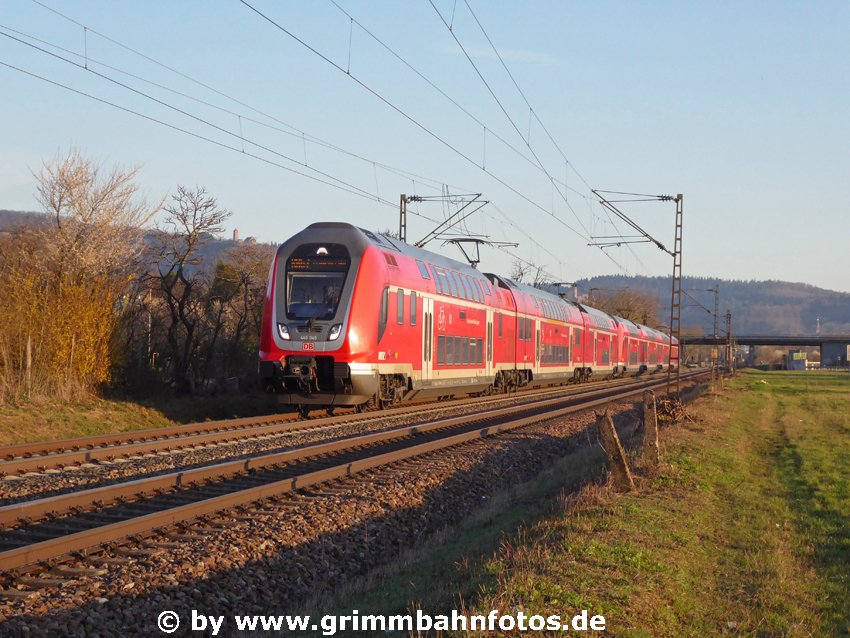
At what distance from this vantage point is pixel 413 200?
37.5m

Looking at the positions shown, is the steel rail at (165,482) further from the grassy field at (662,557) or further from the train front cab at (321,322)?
the grassy field at (662,557)

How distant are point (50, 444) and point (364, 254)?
8517 millimetres

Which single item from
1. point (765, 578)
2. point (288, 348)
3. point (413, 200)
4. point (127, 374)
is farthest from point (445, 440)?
point (413, 200)

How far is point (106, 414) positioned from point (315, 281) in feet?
18.6

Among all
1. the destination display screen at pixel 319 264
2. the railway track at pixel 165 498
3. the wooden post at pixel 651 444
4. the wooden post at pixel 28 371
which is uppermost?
the destination display screen at pixel 319 264

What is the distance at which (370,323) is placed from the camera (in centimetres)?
2145

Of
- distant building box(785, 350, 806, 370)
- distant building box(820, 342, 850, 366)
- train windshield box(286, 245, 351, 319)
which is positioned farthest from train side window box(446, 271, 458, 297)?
distant building box(820, 342, 850, 366)

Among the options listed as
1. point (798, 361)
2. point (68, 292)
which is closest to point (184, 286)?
point (68, 292)

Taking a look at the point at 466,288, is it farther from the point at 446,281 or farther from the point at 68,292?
the point at 68,292

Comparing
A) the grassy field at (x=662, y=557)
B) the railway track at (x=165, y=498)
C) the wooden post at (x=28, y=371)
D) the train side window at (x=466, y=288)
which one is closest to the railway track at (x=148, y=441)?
the railway track at (x=165, y=498)

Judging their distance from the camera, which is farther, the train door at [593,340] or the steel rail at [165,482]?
the train door at [593,340]

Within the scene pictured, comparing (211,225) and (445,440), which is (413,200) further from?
(445,440)

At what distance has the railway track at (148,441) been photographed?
1371cm
